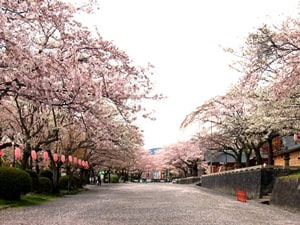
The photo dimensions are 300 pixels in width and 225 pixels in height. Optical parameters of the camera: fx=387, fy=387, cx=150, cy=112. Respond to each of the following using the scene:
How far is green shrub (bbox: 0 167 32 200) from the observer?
16031 mm

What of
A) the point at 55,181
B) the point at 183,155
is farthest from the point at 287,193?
the point at 183,155

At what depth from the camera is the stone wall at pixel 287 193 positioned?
14.2m

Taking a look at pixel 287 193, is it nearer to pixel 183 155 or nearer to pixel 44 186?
pixel 44 186

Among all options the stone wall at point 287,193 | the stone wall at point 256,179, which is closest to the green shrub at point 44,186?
the stone wall at point 256,179

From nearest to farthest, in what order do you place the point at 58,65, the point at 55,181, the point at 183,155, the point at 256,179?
1. the point at 58,65
2. the point at 256,179
3. the point at 55,181
4. the point at 183,155

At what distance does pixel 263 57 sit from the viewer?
1140 cm

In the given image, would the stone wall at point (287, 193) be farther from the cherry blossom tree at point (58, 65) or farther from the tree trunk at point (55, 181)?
the tree trunk at point (55, 181)

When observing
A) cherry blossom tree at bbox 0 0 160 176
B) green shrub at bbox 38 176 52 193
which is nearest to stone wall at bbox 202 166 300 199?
cherry blossom tree at bbox 0 0 160 176

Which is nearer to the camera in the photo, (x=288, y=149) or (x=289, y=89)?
(x=289, y=89)

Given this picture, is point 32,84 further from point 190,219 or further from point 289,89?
point 289,89

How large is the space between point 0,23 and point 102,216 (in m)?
6.74

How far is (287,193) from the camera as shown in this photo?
Answer: 15.2 m

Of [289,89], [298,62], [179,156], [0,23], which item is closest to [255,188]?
[289,89]

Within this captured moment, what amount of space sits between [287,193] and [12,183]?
11154mm
